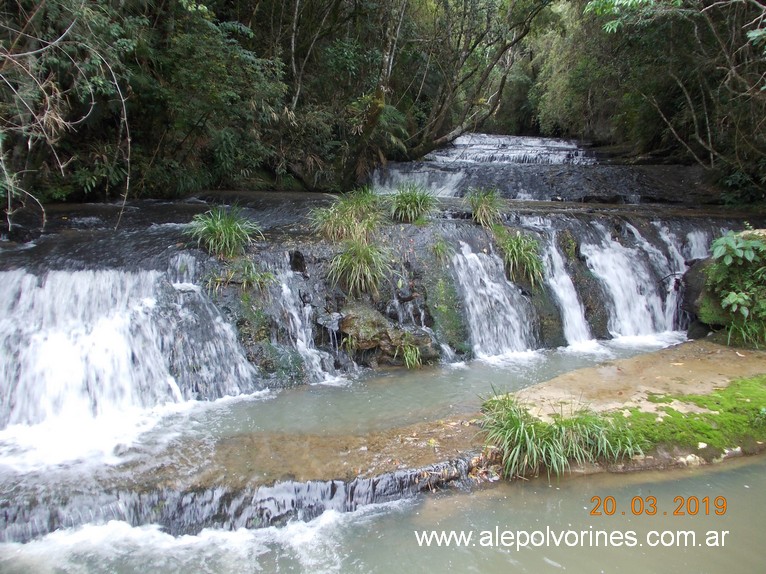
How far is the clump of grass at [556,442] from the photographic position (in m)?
4.17

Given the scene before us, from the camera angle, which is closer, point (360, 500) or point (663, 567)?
point (663, 567)

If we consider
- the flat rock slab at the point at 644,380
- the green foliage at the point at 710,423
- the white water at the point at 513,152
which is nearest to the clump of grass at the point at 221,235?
the flat rock slab at the point at 644,380

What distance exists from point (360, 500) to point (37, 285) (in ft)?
16.0

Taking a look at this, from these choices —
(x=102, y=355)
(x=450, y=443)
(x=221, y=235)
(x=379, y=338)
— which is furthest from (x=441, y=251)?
(x=102, y=355)

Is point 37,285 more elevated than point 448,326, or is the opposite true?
point 37,285

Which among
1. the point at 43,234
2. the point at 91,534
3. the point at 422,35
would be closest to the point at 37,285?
the point at 43,234

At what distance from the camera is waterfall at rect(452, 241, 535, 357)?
25.1 ft

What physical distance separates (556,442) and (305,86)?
12260 millimetres

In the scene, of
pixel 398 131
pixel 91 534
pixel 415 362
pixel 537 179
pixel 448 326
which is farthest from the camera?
pixel 398 131

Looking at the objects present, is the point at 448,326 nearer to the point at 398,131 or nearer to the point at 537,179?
the point at 537,179

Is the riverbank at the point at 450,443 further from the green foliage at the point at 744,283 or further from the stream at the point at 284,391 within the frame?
the green foliage at the point at 744,283

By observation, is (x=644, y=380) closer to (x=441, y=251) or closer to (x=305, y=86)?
(x=441, y=251)

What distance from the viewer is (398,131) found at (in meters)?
15.6
